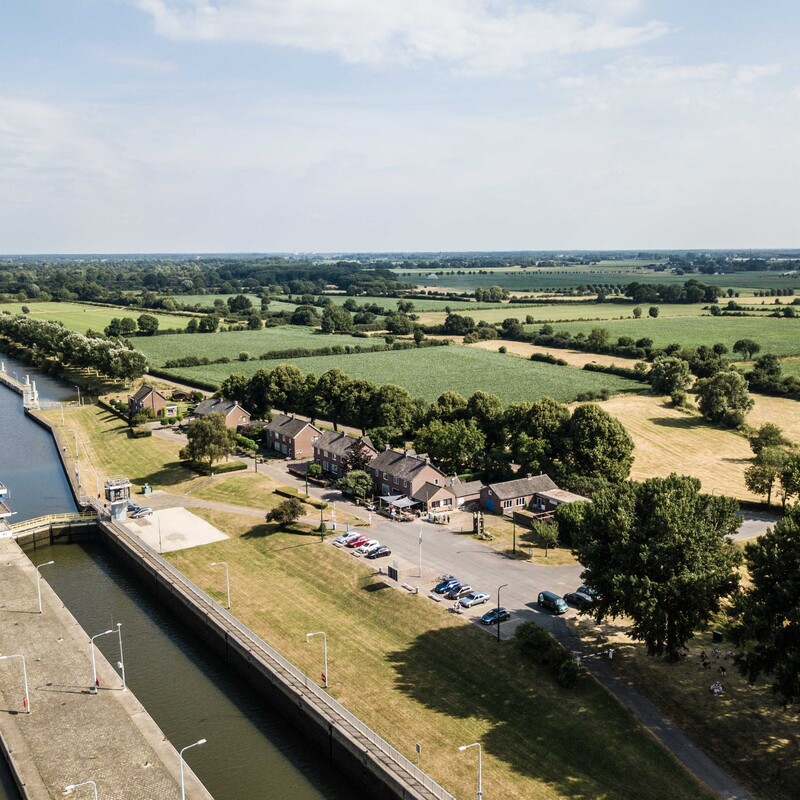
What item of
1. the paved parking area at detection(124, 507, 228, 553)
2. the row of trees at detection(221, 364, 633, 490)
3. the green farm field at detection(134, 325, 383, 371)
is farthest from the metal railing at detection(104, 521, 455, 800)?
the green farm field at detection(134, 325, 383, 371)

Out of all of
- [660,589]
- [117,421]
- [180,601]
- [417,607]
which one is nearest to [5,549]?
[180,601]

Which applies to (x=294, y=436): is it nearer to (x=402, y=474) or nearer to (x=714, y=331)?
(x=402, y=474)

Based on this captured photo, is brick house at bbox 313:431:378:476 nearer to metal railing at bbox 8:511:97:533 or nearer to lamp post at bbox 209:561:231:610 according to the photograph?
lamp post at bbox 209:561:231:610

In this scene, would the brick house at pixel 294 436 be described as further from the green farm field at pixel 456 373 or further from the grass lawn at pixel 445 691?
the green farm field at pixel 456 373

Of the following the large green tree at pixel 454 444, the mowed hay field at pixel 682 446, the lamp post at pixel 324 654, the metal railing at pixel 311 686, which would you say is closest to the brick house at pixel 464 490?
the large green tree at pixel 454 444

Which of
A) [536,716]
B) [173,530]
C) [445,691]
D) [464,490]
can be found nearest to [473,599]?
[445,691]

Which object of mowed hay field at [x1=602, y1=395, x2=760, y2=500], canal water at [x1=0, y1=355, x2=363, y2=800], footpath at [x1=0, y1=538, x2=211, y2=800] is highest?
mowed hay field at [x1=602, y1=395, x2=760, y2=500]
